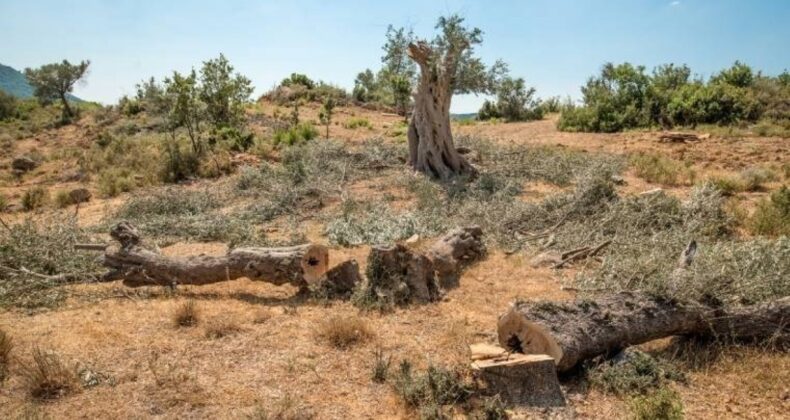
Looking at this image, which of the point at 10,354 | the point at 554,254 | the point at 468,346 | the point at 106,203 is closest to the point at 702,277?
the point at 468,346

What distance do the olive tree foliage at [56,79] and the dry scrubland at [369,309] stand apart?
757 inches

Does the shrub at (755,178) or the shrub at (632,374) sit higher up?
the shrub at (755,178)

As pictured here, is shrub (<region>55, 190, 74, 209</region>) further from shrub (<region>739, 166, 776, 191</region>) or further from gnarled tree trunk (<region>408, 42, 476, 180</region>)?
shrub (<region>739, 166, 776, 191</region>)

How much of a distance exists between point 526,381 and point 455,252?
274 centimetres

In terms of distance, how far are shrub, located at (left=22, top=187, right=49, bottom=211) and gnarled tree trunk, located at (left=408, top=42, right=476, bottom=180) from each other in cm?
813

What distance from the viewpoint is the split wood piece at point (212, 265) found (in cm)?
510

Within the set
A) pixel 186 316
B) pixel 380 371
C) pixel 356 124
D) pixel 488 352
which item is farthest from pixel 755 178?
pixel 356 124

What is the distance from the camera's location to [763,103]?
17.6 meters

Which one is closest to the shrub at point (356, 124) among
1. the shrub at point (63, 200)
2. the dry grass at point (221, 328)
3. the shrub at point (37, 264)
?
the shrub at point (63, 200)

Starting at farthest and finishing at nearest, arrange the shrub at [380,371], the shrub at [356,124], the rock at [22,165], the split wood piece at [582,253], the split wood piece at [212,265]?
the shrub at [356,124] → the rock at [22,165] → the split wood piece at [582,253] → the split wood piece at [212,265] → the shrub at [380,371]

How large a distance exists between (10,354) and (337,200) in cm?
648

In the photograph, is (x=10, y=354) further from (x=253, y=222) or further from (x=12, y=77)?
(x=12, y=77)

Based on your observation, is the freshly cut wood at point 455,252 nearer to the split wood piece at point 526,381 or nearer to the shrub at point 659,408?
the split wood piece at point 526,381

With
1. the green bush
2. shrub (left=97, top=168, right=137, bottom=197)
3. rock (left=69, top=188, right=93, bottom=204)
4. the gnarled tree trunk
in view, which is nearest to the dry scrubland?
rock (left=69, top=188, right=93, bottom=204)
